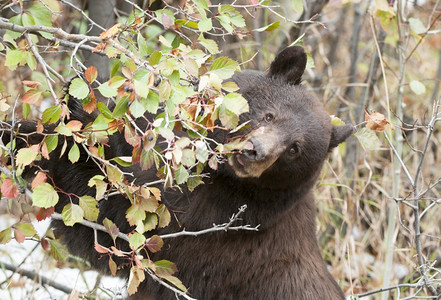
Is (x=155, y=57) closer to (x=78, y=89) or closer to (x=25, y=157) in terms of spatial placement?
(x=78, y=89)

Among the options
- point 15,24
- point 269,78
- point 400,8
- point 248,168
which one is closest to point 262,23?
point 400,8

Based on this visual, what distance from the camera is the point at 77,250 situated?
353cm

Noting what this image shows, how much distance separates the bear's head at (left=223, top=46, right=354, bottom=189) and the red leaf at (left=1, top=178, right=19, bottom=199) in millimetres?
1098

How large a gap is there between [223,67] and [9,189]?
3.26 feet

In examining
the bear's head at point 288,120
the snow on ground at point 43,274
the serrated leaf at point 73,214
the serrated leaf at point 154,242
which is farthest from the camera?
the snow on ground at point 43,274

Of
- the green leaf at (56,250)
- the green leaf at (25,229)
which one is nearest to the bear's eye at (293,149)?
the green leaf at (56,250)

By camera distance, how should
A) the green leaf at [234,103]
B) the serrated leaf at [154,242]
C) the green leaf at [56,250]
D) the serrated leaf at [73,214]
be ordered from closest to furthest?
the green leaf at [234,103], the serrated leaf at [73,214], the serrated leaf at [154,242], the green leaf at [56,250]

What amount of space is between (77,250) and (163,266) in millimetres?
1155

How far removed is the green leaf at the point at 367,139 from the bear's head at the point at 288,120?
0.13 metres

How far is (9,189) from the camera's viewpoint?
2.43 m

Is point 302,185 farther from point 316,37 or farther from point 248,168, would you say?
point 316,37

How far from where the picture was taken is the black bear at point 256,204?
3238 mm

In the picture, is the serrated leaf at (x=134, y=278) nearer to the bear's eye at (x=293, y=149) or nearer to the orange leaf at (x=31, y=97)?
the orange leaf at (x=31, y=97)

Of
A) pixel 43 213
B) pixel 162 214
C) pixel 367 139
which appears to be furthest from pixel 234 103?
pixel 367 139
